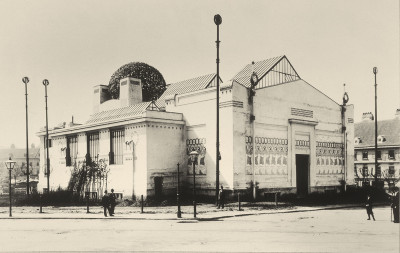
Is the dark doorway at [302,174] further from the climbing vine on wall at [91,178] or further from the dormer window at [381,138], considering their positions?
the dormer window at [381,138]

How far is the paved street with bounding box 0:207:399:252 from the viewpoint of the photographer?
1354 centimetres

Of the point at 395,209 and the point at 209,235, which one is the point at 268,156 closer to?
the point at 395,209

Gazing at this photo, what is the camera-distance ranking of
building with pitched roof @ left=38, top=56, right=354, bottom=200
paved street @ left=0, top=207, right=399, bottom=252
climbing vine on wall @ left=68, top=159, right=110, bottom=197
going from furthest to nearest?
1. climbing vine on wall @ left=68, top=159, right=110, bottom=197
2. building with pitched roof @ left=38, top=56, right=354, bottom=200
3. paved street @ left=0, top=207, right=399, bottom=252

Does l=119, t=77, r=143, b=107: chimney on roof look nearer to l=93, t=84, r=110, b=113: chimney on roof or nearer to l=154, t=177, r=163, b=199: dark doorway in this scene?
l=93, t=84, r=110, b=113: chimney on roof

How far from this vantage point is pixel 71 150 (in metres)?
40.8

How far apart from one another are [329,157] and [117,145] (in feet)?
60.1

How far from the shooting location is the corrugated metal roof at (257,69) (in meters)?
39.2

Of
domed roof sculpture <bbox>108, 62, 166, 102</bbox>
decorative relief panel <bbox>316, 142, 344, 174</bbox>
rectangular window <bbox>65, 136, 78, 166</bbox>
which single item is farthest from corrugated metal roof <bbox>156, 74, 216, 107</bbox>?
decorative relief panel <bbox>316, 142, 344, 174</bbox>

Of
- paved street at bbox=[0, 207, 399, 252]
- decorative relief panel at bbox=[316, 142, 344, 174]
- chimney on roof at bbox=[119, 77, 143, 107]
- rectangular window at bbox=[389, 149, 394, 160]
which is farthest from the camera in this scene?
rectangular window at bbox=[389, 149, 394, 160]

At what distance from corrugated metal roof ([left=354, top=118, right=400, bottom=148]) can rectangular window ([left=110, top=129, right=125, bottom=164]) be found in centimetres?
4088

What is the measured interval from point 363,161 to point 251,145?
3816cm

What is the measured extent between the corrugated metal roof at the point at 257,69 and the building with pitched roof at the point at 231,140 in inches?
5.6

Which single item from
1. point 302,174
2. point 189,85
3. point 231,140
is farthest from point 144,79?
point 302,174

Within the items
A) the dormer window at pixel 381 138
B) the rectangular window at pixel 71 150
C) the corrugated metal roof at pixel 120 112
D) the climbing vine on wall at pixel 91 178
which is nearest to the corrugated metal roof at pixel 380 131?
the dormer window at pixel 381 138
